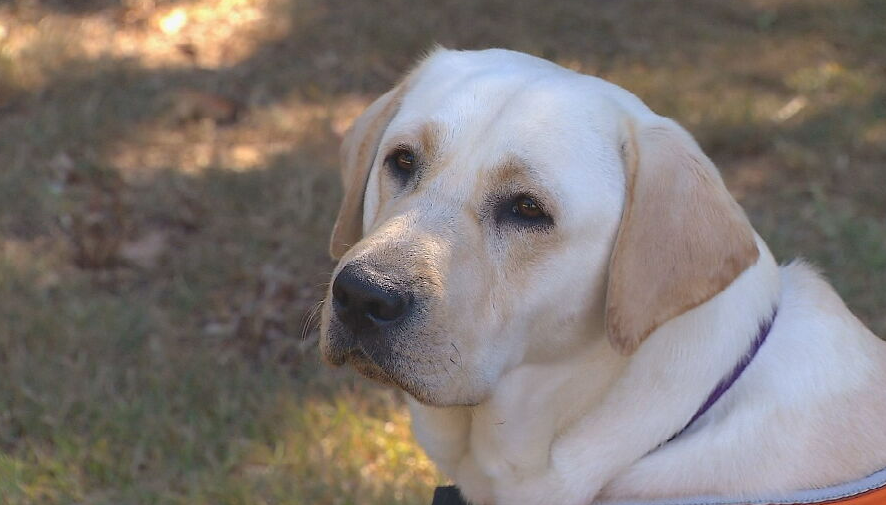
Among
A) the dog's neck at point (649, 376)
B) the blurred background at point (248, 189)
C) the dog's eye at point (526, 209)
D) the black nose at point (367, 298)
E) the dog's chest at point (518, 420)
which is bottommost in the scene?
the blurred background at point (248, 189)

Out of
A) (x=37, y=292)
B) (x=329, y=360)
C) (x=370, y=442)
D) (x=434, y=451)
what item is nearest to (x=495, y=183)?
(x=329, y=360)

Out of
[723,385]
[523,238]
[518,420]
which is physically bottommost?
Result: [518,420]

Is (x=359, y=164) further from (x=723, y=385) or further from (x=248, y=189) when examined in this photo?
(x=248, y=189)

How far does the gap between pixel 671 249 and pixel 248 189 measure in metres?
3.17

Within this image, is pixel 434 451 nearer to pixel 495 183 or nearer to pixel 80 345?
pixel 495 183

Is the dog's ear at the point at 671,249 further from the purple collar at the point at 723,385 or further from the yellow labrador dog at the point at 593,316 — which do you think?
the purple collar at the point at 723,385

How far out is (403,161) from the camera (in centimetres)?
260

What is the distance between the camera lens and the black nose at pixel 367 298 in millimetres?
2182

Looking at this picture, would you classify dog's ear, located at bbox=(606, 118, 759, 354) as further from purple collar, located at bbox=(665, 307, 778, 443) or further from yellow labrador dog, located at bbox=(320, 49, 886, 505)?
purple collar, located at bbox=(665, 307, 778, 443)

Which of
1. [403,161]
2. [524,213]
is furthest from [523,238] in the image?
[403,161]

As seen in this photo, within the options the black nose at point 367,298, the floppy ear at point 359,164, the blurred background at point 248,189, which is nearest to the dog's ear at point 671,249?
the black nose at point 367,298

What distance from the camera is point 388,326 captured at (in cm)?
222

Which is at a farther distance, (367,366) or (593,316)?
(593,316)

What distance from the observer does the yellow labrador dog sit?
88.4 inches
